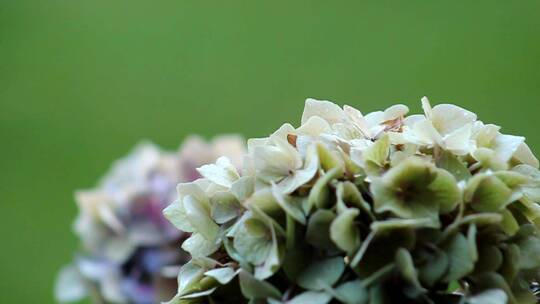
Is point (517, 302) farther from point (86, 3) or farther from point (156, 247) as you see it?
point (86, 3)

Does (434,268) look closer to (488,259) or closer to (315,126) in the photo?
(488,259)

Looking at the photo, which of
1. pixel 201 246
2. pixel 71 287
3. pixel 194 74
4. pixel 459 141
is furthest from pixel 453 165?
pixel 194 74

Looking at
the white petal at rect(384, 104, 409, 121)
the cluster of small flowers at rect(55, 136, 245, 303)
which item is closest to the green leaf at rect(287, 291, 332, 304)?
the white petal at rect(384, 104, 409, 121)

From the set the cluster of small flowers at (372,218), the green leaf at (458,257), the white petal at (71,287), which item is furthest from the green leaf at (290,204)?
the white petal at (71,287)

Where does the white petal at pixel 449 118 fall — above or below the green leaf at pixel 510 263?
above

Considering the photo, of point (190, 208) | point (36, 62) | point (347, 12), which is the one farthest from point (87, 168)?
point (190, 208)

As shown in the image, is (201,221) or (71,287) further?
(71,287)

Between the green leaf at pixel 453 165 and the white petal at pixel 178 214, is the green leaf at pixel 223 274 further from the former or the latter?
the green leaf at pixel 453 165

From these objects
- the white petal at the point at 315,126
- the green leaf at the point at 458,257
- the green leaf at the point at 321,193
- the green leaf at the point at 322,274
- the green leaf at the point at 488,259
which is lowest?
the green leaf at the point at 488,259
